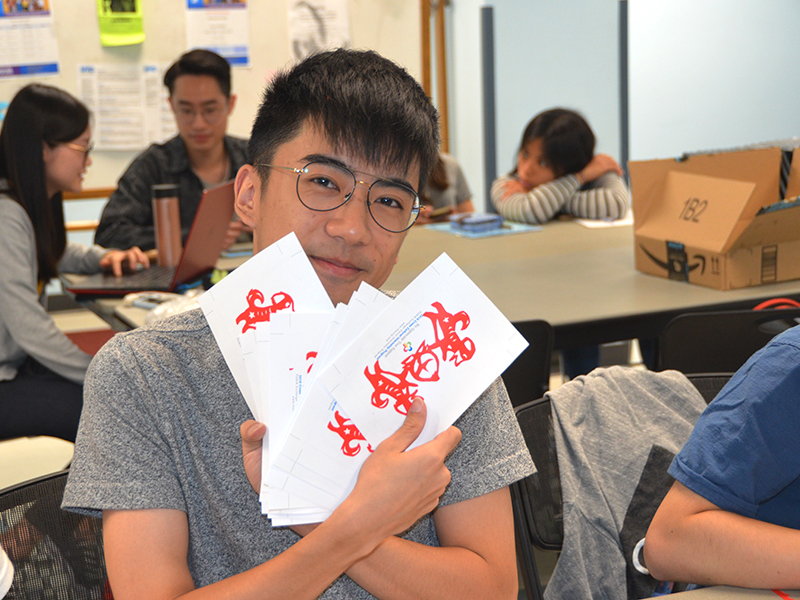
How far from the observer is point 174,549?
799 millimetres

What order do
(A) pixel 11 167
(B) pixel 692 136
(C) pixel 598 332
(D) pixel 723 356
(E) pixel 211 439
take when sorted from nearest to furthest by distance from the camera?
(E) pixel 211 439, (D) pixel 723 356, (C) pixel 598 332, (A) pixel 11 167, (B) pixel 692 136

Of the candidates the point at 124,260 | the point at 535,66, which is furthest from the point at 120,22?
the point at 535,66

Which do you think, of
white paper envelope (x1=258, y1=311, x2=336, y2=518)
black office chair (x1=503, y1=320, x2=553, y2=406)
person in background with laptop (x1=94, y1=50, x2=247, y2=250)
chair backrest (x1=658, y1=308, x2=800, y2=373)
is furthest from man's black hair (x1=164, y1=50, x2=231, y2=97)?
white paper envelope (x1=258, y1=311, x2=336, y2=518)

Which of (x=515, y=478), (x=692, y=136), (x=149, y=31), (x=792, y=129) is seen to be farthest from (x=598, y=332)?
(x=792, y=129)

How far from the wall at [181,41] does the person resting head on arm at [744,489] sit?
4016mm

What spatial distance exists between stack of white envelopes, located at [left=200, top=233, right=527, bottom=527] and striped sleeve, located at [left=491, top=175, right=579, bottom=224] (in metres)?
2.58

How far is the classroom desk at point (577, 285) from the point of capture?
1.93 m

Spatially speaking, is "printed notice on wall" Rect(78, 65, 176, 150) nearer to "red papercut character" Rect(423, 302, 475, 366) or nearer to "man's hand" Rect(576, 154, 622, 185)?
"man's hand" Rect(576, 154, 622, 185)

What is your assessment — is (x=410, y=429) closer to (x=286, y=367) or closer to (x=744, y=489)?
(x=286, y=367)

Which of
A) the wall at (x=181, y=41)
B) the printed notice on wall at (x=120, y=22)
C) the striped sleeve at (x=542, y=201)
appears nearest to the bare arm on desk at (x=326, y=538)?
the striped sleeve at (x=542, y=201)

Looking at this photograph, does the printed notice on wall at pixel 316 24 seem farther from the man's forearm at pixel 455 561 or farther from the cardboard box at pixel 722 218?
the man's forearm at pixel 455 561

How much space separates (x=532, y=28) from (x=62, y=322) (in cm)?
366

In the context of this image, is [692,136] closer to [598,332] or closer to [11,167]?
[598,332]

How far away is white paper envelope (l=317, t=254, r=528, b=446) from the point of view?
2.41 feet
